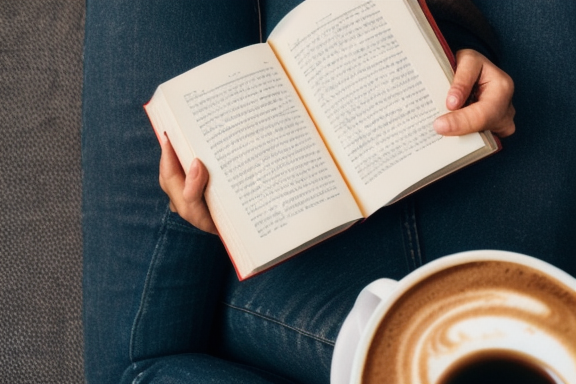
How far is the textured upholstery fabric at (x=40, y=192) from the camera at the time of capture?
1055 mm

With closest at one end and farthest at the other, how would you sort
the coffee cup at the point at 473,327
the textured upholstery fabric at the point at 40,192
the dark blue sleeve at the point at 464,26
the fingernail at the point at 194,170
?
the coffee cup at the point at 473,327, the fingernail at the point at 194,170, the dark blue sleeve at the point at 464,26, the textured upholstery fabric at the point at 40,192


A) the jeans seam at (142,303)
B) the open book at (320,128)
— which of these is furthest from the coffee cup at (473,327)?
the jeans seam at (142,303)

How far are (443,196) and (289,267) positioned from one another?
9.1 inches

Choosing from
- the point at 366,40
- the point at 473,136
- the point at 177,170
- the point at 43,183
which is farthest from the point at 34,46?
the point at 473,136

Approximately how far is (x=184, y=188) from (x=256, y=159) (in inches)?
3.4

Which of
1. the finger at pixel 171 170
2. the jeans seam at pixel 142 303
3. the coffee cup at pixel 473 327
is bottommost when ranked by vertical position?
the coffee cup at pixel 473 327

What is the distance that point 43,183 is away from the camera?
1.11 metres

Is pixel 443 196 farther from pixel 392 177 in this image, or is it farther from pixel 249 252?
pixel 249 252

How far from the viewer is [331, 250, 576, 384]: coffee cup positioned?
0.38m

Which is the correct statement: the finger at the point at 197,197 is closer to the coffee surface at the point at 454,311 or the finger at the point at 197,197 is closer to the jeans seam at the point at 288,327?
the jeans seam at the point at 288,327

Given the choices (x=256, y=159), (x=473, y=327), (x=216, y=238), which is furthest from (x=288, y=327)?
(x=473, y=327)

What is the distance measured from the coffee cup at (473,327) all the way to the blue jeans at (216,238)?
1.03 ft

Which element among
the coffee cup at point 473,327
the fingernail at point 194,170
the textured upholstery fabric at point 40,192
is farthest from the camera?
the textured upholstery fabric at point 40,192

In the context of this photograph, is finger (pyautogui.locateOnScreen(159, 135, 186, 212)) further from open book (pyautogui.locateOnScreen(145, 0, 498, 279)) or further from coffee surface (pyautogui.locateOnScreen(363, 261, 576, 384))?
coffee surface (pyautogui.locateOnScreen(363, 261, 576, 384))
